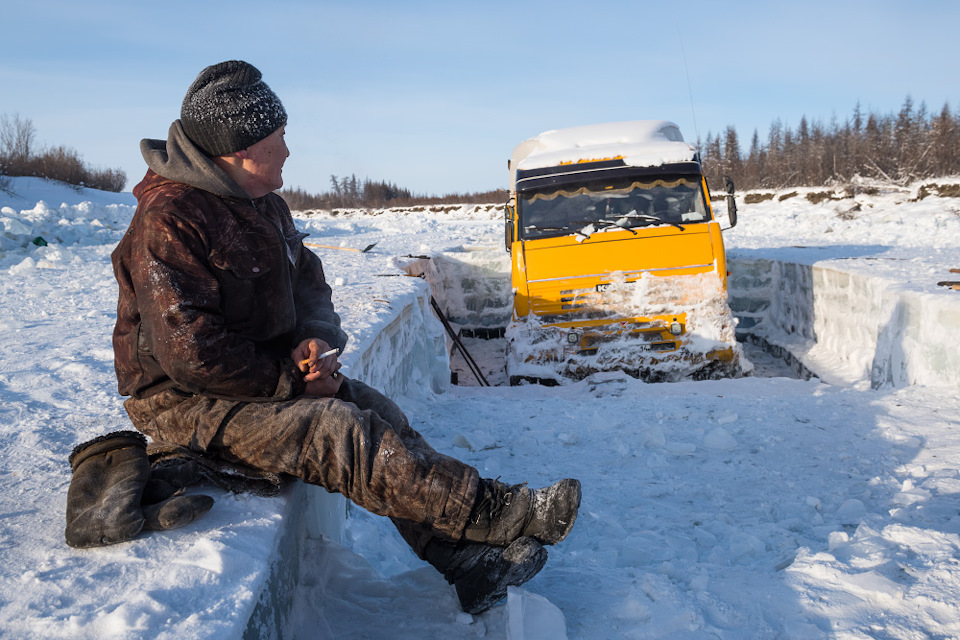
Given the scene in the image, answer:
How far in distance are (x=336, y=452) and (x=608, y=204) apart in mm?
5585

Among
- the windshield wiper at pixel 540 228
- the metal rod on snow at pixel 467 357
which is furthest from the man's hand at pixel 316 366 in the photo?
the metal rod on snow at pixel 467 357

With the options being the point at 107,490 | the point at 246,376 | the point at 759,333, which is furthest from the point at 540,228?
the point at 107,490

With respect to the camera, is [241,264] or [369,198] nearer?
[241,264]

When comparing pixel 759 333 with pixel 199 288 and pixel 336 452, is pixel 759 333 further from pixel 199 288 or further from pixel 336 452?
pixel 199 288

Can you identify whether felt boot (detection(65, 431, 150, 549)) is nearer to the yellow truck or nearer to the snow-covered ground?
the snow-covered ground

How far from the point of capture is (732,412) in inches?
192

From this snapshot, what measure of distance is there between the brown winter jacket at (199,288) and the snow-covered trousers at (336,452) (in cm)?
8

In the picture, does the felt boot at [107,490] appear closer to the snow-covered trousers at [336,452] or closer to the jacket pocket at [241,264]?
the snow-covered trousers at [336,452]

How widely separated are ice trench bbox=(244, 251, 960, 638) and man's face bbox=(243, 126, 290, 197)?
1.10 meters

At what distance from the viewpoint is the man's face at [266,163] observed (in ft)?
8.02

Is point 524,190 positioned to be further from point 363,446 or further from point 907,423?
point 363,446

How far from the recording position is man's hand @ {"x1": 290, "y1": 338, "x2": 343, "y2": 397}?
240cm

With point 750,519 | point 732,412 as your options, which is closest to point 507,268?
point 732,412

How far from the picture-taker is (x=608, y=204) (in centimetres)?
724
